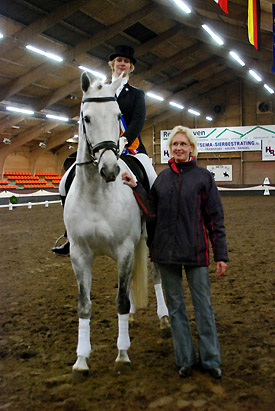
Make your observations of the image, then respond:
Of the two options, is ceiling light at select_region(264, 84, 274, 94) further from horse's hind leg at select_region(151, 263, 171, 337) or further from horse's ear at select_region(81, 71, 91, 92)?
horse's ear at select_region(81, 71, 91, 92)

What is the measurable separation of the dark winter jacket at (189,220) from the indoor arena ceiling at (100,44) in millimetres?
10176

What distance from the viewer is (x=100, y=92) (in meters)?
2.46

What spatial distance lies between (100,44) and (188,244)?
15841 mm

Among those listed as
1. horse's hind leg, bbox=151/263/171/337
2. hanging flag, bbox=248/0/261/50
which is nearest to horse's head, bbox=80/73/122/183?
horse's hind leg, bbox=151/263/171/337

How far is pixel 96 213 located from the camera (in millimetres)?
2588

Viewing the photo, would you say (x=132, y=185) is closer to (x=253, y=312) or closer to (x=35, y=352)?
(x=35, y=352)

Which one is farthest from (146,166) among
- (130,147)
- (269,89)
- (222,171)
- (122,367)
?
(269,89)

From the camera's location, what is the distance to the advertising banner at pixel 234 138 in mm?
25344

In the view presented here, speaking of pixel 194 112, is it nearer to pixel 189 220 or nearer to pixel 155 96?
pixel 155 96

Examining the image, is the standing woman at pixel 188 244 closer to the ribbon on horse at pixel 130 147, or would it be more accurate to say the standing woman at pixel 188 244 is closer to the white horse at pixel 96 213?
the white horse at pixel 96 213

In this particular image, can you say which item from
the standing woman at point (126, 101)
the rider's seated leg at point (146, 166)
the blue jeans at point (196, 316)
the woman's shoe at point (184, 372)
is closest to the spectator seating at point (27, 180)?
the rider's seated leg at point (146, 166)

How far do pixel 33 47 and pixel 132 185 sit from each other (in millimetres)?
12740

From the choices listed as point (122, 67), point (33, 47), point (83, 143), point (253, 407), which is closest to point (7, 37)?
point (33, 47)

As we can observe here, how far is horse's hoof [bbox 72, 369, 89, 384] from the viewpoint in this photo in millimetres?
2455
